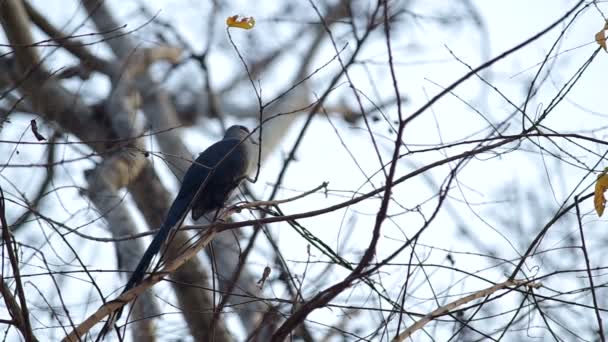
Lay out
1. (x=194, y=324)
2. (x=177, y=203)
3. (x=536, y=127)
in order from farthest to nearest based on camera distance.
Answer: (x=194, y=324), (x=177, y=203), (x=536, y=127)

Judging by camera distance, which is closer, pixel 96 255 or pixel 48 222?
pixel 48 222

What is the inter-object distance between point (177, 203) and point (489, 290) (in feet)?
6.16

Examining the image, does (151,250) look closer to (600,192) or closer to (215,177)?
(215,177)

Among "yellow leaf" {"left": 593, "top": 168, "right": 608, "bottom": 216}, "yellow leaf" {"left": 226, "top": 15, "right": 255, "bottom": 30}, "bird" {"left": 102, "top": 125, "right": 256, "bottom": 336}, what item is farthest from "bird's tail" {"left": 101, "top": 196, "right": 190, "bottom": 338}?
"yellow leaf" {"left": 593, "top": 168, "right": 608, "bottom": 216}

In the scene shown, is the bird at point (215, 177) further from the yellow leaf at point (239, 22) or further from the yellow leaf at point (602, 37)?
the yellow leaf at point (602, 37)

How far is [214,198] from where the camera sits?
4172 mm

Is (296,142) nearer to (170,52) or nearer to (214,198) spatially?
(214,198)

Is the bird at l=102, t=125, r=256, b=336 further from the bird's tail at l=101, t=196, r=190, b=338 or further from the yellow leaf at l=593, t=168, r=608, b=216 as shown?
the yellow leaf at l=593, t=168, r=608, b=216

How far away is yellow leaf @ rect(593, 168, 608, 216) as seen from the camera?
6.92 feet

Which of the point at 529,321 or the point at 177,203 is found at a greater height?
the point at 177,203

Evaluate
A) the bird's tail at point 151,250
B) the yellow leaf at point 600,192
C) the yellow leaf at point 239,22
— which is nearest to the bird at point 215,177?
the bird's tail at point 151,250

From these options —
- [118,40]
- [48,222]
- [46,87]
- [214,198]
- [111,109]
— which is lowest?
[48,222]

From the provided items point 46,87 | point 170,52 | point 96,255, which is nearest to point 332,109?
point 170,52

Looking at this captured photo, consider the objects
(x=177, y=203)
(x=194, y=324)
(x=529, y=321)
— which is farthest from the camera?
(x=194, y=324)
